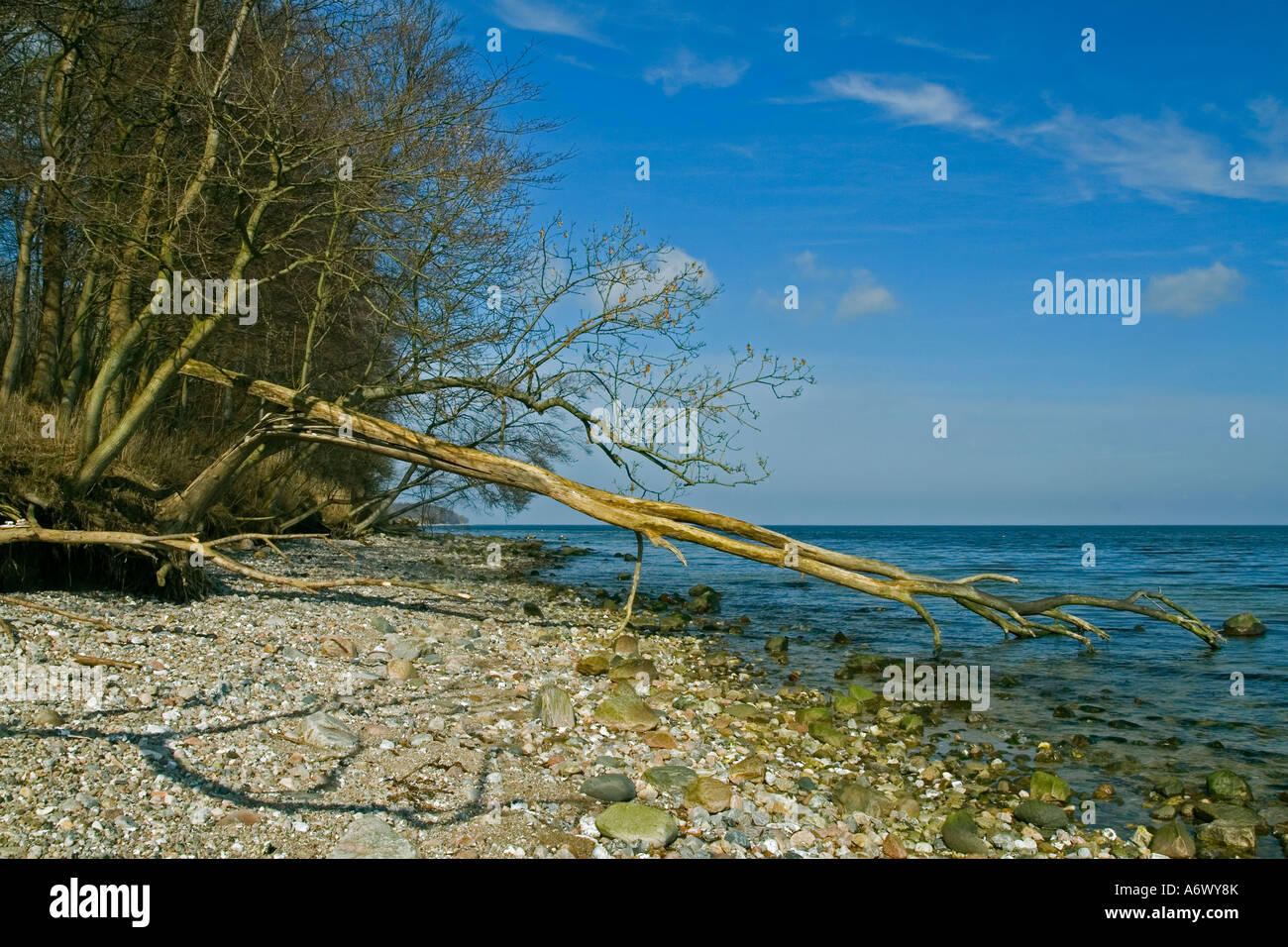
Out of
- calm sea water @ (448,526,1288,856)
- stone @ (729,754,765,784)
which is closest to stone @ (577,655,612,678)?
calm sea water @ (448,526,1288,856)

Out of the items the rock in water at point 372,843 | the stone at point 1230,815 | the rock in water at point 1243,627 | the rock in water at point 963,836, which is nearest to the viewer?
the rock in water at point 372,843

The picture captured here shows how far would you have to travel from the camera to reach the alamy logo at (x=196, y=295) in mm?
9023

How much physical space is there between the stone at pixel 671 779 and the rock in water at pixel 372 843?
2.04 meters

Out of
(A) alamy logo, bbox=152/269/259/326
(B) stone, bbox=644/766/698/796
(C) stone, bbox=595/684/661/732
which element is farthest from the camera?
(A) alamy logo, bbox=152/269/259/326

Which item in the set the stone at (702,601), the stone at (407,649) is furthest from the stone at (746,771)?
the stone at (702,601)

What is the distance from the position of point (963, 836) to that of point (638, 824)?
90.3 inches

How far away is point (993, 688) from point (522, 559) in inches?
764

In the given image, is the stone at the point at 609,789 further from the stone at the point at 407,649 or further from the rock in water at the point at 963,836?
the stone at the point at 407,649

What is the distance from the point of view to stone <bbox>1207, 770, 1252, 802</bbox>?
23.3 ft

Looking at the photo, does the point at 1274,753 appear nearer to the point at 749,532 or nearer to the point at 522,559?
the point at 749,532

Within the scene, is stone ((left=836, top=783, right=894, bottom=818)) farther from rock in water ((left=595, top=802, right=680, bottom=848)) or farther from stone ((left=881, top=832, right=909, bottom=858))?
rock in water ((left=595, top=802, right=680, bottom=848))

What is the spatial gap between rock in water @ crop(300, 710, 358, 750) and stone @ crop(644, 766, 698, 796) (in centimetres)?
215
